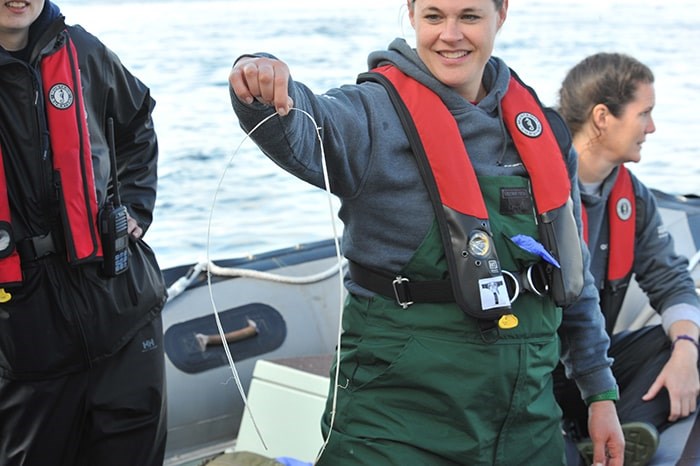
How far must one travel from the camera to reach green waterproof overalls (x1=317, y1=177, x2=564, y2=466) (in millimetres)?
1704

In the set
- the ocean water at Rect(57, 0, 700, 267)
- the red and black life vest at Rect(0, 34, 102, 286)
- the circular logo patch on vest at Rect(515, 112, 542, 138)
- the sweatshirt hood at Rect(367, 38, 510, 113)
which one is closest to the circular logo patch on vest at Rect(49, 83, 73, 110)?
the red and black life vest at Rect(0, 34, 102, 286)

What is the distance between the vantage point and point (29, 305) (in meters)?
2.08

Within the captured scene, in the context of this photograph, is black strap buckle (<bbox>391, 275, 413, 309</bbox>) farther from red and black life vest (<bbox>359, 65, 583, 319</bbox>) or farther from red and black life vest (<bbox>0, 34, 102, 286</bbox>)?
red and black life vest (<bbox>0, 34, 102, 286</bbox>)

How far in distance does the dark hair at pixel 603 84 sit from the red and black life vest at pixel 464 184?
1.08 m

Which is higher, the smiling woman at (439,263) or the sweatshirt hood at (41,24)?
the sweatshirt hood at (41,24)

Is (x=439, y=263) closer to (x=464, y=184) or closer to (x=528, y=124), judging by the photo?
(x=464, y=184)

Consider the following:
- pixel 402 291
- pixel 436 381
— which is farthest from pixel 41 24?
pixel 436 381

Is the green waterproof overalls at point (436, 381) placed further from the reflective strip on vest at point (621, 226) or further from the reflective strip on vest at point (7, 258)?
the reflective strip on vest at point (621, 226)

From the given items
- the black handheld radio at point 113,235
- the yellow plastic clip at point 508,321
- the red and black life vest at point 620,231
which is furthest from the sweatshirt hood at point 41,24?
the red and black life vest at point 620,231

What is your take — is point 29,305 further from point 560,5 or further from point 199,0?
point 560,5

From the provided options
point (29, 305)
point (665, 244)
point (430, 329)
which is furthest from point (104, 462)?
point (665, 244)

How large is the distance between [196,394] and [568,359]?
1470mm

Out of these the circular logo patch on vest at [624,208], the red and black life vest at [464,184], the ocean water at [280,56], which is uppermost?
the red and black life vest at [464,184]

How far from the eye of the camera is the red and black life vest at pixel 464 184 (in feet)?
5.53
